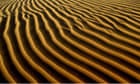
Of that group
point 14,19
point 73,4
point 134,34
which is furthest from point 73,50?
point 73,4

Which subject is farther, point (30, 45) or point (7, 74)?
point (30, 45)

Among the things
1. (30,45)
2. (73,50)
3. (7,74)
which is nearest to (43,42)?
(30,45)

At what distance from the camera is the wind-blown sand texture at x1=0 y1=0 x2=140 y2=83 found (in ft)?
9.73

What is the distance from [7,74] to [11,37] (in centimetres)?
110

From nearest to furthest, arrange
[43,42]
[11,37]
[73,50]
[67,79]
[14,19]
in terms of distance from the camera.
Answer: [67,79]
[73,50]
[43,42]
[11,37]
[14,19]

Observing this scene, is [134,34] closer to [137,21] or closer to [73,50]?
[137,21]

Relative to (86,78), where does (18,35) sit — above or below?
above

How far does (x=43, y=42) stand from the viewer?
12.2ft

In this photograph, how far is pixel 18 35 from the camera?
402 cm

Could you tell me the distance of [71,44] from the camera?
142 inches

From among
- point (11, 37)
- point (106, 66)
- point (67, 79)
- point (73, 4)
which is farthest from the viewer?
point (73, 4)

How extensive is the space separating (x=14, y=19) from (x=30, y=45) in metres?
1.45

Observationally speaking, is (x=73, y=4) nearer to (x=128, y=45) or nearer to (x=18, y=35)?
(x=18, y=35)

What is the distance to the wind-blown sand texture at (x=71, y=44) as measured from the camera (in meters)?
2.96
